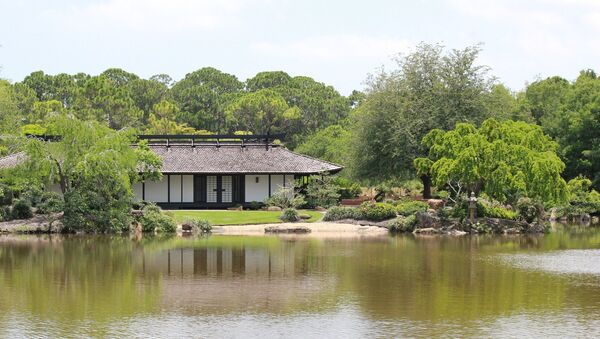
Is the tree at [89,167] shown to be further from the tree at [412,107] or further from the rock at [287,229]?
the tree at [412,107]

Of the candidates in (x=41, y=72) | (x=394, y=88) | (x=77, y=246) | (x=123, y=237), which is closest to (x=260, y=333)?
(x=77, y=246)

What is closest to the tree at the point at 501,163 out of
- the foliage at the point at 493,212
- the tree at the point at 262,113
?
the foliage at the point at 493,212

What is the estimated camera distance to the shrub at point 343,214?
48188 millimetres

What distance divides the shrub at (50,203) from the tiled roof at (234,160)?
A: 7.97 m

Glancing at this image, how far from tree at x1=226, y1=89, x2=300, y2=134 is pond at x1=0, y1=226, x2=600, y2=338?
50048 millimetres

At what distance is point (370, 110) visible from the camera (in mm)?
58969

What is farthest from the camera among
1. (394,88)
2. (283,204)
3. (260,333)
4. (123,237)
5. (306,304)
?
(394,88)

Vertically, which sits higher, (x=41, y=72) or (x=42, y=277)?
(x=41, y=72)

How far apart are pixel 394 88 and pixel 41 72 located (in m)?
53.5

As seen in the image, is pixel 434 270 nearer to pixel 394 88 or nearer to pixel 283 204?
pixel 283 204

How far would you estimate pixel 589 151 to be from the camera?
201ft

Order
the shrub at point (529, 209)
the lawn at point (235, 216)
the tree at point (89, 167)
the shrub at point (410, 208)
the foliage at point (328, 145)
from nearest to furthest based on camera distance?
1. the tree at point (89, 167)
2. the shrub at point (529, 209)
3. the shrub at point (410, 208)
4. the lawn at point (235, 216)
5. the foliage at point (328, 145)

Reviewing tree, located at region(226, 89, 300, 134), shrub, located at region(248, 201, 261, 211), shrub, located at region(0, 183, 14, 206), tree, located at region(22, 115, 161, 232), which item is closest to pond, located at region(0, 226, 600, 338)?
tree, located at region(22, 115, 161, 232)

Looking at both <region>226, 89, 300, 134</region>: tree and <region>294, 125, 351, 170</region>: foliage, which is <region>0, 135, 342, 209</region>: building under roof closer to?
<region>294, 125, 351, 170</region>: foliage
